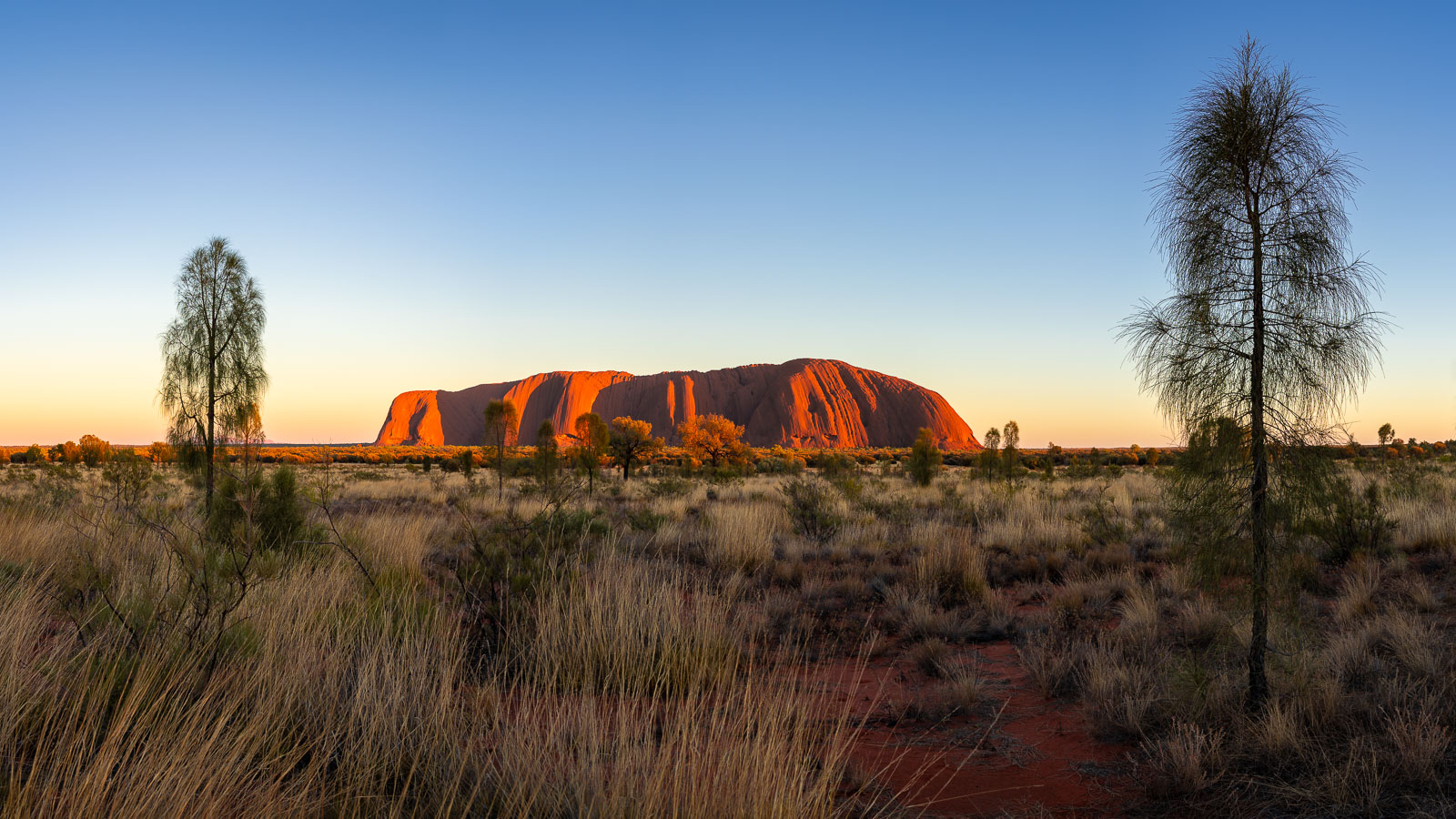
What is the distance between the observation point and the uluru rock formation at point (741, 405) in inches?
4707

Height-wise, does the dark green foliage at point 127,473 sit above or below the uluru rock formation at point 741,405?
below

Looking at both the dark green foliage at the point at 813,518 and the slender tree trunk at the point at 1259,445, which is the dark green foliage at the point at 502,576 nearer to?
the slender tree trunk at the point at 1259,445

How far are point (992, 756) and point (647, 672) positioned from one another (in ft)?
7.22

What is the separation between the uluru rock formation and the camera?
119562 mm

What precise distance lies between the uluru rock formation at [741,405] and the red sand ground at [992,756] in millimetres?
105009

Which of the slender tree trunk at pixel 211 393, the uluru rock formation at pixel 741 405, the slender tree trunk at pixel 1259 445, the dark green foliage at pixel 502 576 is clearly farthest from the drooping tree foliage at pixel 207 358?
the uluru rock formation at pixel 741 405

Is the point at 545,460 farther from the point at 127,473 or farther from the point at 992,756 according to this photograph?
the point at 992,756

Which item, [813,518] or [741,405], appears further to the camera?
[741,405]

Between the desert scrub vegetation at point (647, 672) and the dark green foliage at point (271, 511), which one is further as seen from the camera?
the dark green foliage at point (271, 511)

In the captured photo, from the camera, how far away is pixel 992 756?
3971mm

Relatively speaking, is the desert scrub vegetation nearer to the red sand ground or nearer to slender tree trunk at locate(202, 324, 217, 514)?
the red sand ground

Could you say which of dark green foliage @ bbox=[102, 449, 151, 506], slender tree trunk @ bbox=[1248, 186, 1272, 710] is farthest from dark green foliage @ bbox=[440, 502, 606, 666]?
dark green foliage @ bbox=[102, 449, 151, 506]

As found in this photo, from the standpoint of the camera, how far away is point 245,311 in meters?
12.1

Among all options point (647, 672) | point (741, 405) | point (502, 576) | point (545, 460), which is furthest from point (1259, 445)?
point (741, 405)
